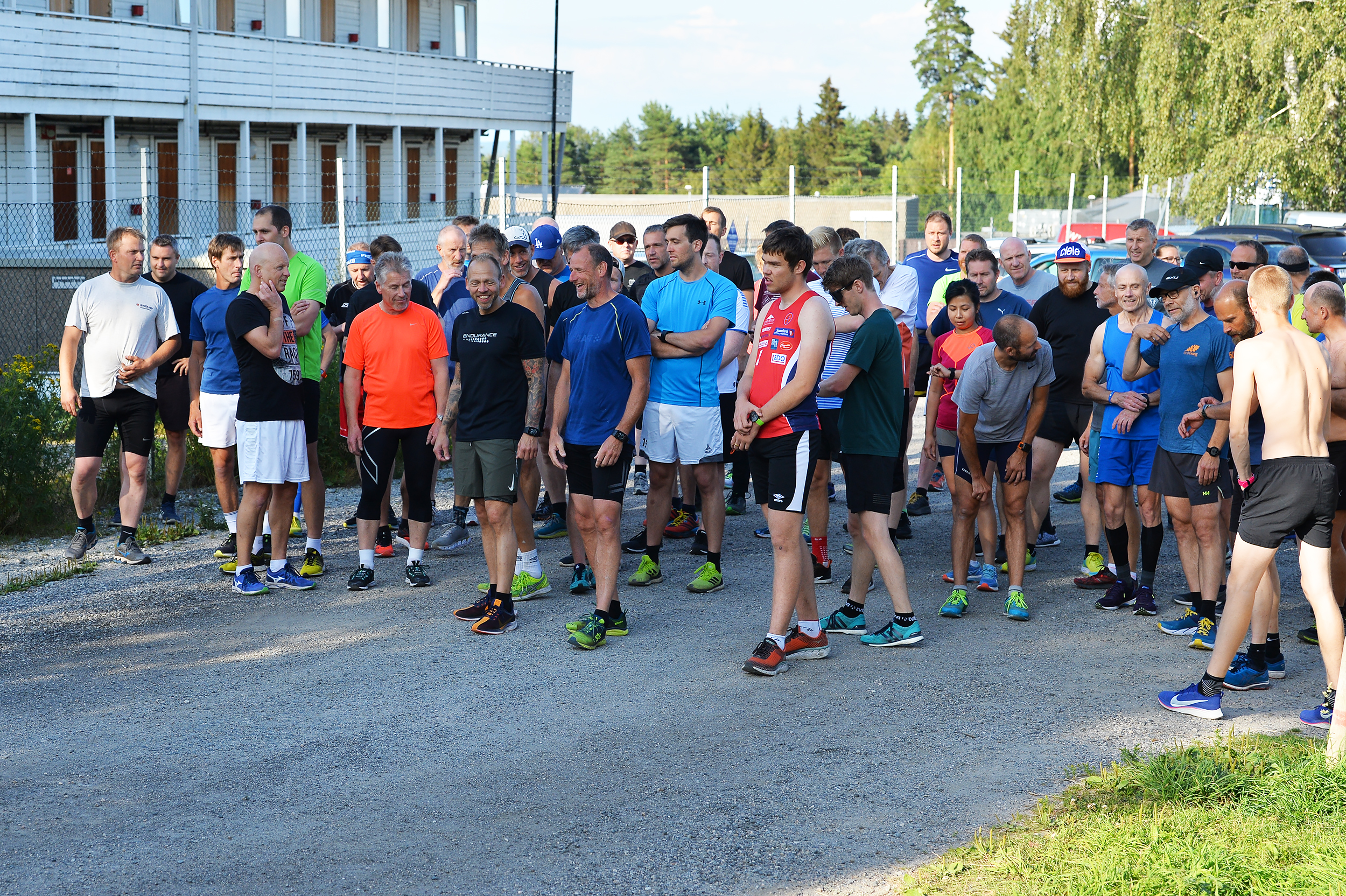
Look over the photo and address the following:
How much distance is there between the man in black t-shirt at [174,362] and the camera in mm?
8859

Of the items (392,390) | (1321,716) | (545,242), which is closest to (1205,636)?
(1321,716)

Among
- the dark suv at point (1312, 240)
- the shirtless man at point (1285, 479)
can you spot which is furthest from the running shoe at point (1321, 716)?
the dark suv at point (1312, 240)

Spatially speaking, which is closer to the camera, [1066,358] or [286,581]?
[286,581]

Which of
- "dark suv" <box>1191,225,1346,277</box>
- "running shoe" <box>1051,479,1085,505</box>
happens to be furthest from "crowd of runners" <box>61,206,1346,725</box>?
"dark suv" <box>1191,225,1346,277</box>

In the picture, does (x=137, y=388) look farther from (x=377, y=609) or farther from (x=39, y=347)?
(x=39, y=347)

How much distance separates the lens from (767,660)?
6.14 m

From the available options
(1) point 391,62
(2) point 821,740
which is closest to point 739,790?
(2) point 821,740

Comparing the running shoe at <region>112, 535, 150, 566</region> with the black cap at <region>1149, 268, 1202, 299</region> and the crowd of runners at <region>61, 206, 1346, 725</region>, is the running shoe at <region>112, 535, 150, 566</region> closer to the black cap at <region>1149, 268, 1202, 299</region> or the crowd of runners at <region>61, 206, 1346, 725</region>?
the crowd of runners at <region>61, 206, 1346, 725</region>

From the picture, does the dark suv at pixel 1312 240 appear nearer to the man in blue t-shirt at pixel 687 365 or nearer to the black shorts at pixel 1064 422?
the black shorts at pixel 1064 422

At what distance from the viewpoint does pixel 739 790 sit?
15.7 ft

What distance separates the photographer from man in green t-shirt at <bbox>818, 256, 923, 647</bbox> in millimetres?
6469

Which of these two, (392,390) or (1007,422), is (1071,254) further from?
(392,390)

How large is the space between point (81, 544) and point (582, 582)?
3608 mm

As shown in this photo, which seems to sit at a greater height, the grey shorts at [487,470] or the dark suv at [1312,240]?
the dark suv at [1312,240]
